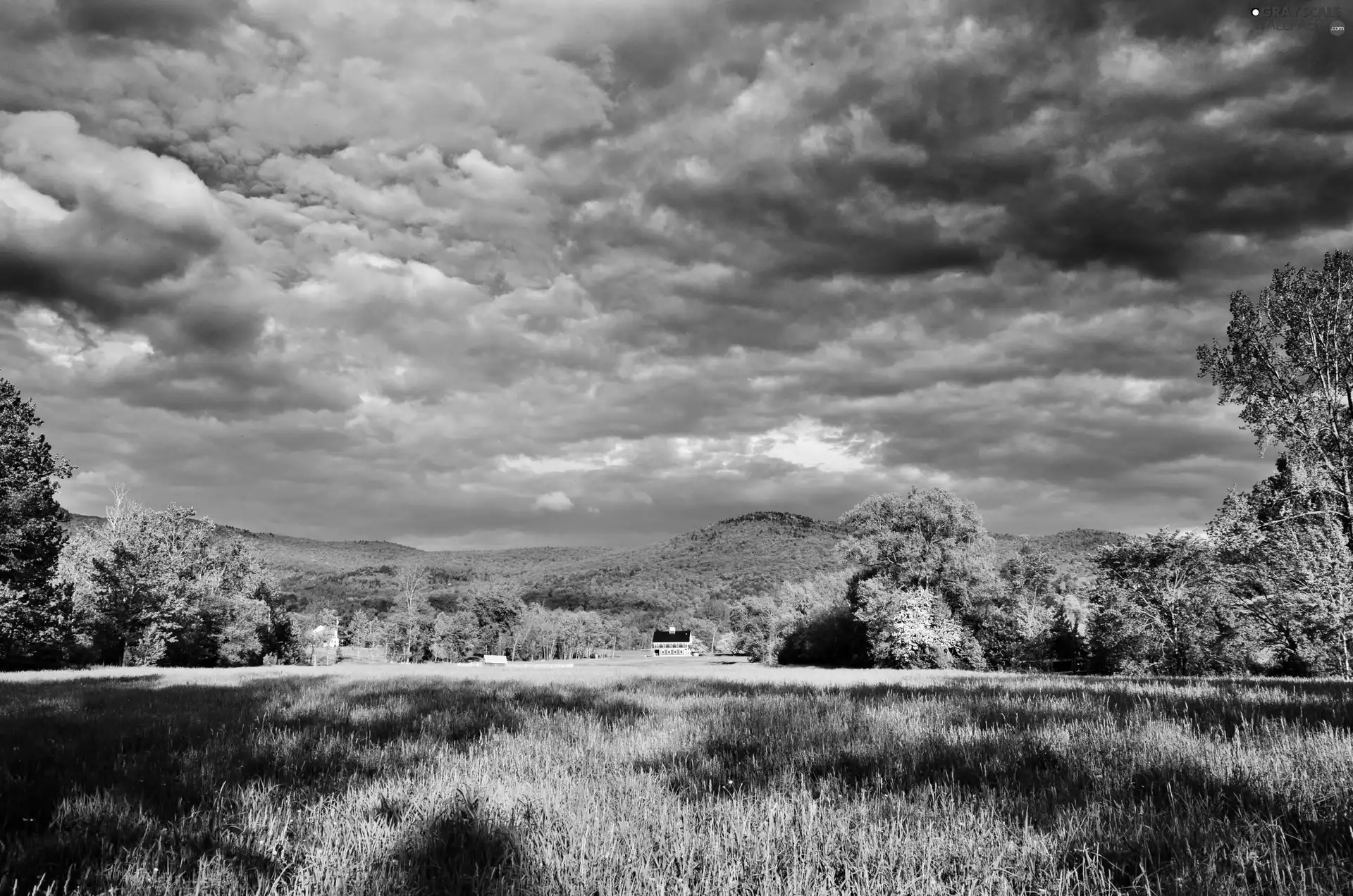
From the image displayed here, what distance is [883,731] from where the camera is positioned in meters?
7.07

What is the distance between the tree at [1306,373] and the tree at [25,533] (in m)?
59.6

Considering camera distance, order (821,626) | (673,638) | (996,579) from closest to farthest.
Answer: (996,579) < (821,626) < (673,638)

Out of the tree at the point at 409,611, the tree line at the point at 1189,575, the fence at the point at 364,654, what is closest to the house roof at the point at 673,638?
the tree at the point at 409,611

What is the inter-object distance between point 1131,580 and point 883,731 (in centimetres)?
5666

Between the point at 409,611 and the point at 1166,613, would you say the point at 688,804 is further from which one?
the point at 409,611

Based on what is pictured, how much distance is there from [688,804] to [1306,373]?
36.1 meters

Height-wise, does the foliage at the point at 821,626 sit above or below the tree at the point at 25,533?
below

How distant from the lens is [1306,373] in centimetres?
2830

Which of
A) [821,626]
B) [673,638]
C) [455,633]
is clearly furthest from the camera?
[673,638]

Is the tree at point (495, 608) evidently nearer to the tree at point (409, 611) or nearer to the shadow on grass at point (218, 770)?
the tree at point (409, 611)

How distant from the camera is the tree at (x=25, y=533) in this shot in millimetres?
36156

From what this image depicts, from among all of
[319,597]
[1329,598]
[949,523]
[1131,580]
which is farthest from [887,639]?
[319,597]

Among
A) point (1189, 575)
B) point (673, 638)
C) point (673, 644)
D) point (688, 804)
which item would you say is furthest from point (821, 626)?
point (673, 638)

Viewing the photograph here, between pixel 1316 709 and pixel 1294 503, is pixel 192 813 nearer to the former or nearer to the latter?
pixel 1316 709
